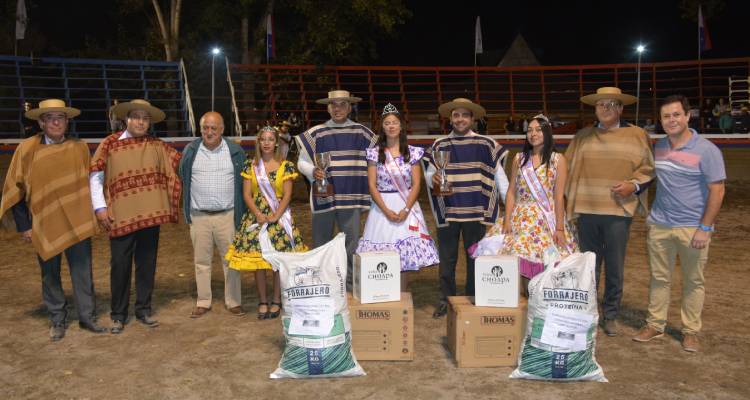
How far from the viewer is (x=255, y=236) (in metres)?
6.12

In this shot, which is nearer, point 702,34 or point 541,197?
point 541,197

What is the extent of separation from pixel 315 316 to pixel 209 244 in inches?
82.5

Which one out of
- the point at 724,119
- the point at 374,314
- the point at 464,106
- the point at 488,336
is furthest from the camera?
the point at 724,119

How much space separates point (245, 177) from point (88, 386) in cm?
224

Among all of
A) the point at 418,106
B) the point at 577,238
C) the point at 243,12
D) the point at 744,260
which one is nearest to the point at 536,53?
A: the point at 418,106

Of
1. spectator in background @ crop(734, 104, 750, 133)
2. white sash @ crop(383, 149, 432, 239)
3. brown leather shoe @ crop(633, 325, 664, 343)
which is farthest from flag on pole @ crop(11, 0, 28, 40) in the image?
spectator in background @ crop(734, 104, 750, 133)

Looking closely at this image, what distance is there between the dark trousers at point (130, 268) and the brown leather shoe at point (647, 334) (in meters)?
4.08

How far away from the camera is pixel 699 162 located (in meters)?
4.98

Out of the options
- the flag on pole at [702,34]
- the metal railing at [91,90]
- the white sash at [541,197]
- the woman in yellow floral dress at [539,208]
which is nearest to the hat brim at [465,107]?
the woman in yellow floral dress at [539,208]

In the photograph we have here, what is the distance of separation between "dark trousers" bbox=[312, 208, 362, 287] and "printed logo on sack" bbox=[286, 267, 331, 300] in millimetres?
1619

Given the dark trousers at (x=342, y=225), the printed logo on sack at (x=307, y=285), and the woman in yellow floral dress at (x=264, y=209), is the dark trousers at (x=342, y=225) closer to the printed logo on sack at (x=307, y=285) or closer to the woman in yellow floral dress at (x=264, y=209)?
the woman in yellow floral dress at (x=264, y=209)

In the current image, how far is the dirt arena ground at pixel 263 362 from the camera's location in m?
4.48

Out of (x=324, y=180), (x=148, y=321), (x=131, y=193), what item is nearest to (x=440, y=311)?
(x=324, y=180)

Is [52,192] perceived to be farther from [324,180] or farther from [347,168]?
[347,168]
